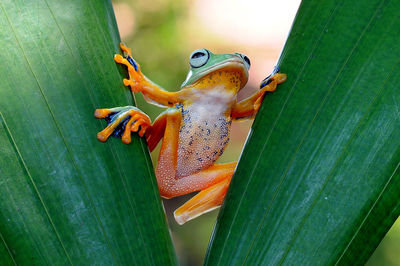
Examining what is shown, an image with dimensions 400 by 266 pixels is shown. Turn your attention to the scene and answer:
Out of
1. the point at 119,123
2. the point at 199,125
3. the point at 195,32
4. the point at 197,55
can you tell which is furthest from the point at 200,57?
the point at 195,32

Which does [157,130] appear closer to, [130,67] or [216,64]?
Result: [216,64]

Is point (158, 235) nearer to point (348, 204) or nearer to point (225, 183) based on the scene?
point (348, 204)

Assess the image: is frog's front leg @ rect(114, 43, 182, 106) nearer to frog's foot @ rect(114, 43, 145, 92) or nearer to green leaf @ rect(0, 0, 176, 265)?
frog's foot @ rect(114, 43, 145, 92)

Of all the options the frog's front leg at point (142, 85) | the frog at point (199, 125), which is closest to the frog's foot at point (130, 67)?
the frog's front leg at point (142, 85)

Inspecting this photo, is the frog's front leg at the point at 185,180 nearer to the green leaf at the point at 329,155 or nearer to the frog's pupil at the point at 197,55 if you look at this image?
the frog's pupil at the point at 197,55

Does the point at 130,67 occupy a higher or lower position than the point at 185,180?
higher

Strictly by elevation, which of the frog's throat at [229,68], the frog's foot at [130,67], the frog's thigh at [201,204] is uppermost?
the frog's foot at [130,67]

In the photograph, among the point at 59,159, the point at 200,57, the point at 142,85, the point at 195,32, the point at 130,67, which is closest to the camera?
the point at 59,159
